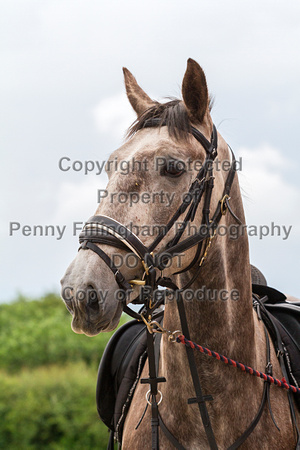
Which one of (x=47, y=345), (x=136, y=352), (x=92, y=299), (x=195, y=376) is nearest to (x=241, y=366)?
(x=195, y=376)

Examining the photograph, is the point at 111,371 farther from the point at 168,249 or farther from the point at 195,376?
the point at 168,249

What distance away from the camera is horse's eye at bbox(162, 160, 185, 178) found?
2.89 meters

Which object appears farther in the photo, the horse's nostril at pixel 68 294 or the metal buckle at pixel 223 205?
the metal buckle at pixel 223 205

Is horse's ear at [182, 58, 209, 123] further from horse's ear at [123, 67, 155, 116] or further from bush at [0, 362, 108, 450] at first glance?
bush at [0, 362, 108, 450]

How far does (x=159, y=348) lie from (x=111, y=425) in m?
1.41

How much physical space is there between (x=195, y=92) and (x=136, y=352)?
2.01 meters

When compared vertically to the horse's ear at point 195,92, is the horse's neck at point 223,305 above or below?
below

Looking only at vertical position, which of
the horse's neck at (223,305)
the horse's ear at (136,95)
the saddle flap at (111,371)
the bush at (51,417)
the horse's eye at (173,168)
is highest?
the horse's ear at (136,95)

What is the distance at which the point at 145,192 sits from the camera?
112 inches

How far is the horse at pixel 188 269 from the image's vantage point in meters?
2.75

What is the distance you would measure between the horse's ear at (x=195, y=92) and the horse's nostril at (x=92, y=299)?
1304 millimetres

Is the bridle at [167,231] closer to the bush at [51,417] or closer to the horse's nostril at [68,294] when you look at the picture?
the horse's nostril at [68,294]

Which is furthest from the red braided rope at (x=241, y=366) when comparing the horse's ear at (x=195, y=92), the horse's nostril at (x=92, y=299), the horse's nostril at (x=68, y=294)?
the horse's ear at (x=195, y=92)

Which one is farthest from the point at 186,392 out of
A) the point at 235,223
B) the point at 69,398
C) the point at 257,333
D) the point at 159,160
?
the point at 69,398
